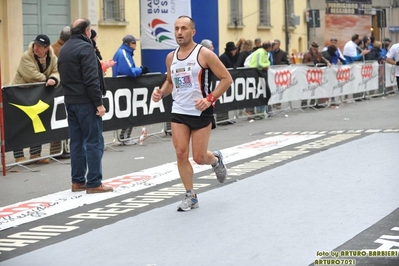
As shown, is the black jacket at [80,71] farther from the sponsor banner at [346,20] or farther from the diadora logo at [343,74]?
the sponsor banner at [346,20]

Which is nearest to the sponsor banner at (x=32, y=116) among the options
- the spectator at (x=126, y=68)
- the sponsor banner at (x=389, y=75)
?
→ the spectator at (x=126, y=68)

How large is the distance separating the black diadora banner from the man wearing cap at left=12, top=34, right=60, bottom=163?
0.26m

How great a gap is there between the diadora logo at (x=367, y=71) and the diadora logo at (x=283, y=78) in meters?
5.53

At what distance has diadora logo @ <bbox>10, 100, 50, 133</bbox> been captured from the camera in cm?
1277

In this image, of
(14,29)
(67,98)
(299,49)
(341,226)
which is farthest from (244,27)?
(341,226)

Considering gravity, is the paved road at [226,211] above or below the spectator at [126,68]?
below

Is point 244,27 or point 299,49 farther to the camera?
point 299,49

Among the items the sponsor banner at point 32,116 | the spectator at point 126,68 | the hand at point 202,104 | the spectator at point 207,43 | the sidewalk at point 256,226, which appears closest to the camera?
the sidewalk at point 256,226

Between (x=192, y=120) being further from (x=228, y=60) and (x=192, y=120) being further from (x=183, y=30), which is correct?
(x=228, y=60)

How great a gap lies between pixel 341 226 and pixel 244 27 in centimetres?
2906

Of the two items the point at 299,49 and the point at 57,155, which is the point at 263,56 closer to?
the point at 57,155

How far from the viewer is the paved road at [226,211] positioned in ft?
23.4

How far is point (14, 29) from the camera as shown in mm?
25312

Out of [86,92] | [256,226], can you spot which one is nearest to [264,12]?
[86,92]
